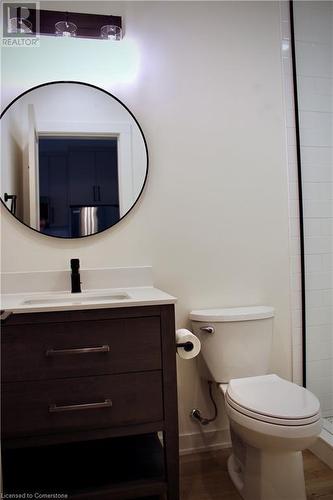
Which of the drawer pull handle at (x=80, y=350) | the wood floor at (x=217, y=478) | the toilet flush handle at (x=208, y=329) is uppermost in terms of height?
the drawer pull handle at (x=80, y=350)

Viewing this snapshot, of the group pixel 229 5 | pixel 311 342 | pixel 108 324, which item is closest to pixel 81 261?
pixel 108 324

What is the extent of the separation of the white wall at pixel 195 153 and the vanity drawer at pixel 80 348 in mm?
527

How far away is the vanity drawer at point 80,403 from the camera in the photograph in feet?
4.00

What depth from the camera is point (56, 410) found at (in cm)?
123

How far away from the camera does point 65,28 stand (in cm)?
172

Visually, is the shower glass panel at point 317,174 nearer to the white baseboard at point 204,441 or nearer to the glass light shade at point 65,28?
the white baseboard at point 204,441

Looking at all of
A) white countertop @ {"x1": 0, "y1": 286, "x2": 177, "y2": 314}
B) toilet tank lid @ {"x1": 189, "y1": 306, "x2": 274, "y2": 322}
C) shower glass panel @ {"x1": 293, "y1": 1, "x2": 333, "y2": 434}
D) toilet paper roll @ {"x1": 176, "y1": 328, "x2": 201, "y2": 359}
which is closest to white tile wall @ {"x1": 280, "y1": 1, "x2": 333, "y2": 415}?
shower glass panel @ {"x1": 293, "y1": 1, "x2": 333, "y2": 434}

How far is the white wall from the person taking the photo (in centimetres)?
176

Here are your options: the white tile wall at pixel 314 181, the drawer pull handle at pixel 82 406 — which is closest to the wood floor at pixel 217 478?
the white tile wall at pixel 314 181

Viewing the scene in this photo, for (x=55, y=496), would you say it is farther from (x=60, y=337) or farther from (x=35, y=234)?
(x=35, y=234)

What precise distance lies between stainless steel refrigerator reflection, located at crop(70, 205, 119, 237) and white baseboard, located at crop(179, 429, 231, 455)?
1169mm

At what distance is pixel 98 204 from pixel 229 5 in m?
1.35

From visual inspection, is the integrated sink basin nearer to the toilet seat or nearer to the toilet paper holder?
the toilet paper holder
